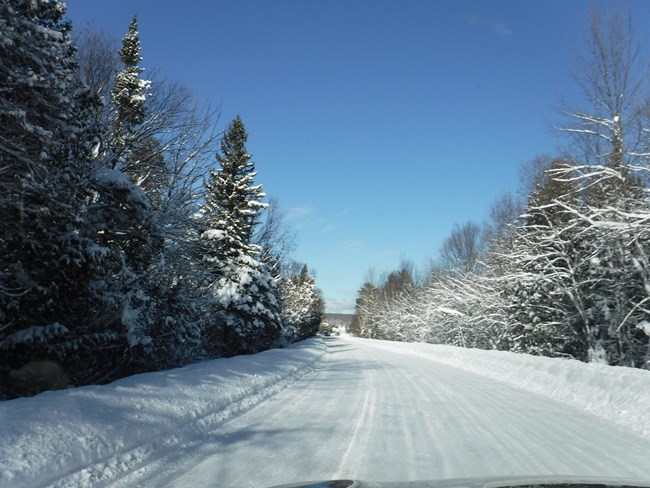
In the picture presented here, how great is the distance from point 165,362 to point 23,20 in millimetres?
11996

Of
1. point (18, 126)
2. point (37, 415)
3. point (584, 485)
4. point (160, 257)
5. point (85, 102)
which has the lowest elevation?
point (37, 415)

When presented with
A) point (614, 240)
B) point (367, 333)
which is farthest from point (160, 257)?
point (367, 333)

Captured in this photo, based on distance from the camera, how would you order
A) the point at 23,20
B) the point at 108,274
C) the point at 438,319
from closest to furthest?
the point at 23,20 → the point at 108,274 → the point at 438,319

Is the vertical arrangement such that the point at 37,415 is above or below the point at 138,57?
below

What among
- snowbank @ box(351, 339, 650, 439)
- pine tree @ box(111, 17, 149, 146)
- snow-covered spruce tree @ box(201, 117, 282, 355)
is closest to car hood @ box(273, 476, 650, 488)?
snowbank @ box(351, 339, 650, 439)

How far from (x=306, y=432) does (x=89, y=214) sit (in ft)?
24.0

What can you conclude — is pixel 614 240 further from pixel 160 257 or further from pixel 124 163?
pixel 124 163

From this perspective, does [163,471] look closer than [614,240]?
Yes

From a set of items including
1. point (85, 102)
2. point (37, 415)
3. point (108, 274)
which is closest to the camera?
point (37, 415)

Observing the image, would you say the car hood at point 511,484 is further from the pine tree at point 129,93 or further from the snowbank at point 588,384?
the pine tree at point 129,93

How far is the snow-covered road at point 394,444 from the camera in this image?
16.8 feet

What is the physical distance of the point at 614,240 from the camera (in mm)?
15188

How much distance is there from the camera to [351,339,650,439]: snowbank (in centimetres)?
874

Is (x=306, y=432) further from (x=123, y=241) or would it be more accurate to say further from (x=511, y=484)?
(x=123, y=241)
